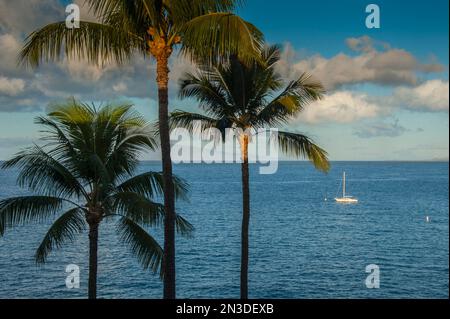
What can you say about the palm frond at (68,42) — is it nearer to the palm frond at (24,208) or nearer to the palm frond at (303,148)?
the palm frond at (24,208)

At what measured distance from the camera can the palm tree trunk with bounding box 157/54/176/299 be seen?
464 inches

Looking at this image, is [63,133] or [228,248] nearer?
[63,133]

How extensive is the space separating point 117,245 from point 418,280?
1574 inches

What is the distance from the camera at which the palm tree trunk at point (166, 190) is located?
11773 mm

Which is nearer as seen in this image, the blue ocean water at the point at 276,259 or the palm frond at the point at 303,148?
the palm frond at the point at 303,148

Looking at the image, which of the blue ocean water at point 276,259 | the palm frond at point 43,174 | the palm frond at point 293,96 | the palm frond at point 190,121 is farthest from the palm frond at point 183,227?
the blue ocean water at point 276,259

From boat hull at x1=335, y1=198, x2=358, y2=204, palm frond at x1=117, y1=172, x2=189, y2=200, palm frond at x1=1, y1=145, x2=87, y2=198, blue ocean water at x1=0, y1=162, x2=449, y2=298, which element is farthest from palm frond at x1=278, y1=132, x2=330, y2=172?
boat hull at x1=335, y1=198, x2=358, y2=204

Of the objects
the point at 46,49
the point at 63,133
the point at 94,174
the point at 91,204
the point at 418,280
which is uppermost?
the point at 46,49

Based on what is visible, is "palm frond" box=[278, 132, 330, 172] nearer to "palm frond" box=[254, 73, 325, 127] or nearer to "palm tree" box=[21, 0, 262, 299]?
"palm frond" box=[254, 73, 325, 127]

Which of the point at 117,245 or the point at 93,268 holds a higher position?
the point at 93,268

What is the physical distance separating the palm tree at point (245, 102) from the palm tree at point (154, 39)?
4.86 meters

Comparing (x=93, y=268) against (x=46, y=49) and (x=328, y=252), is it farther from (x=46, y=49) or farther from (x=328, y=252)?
(x=328, y=252)
